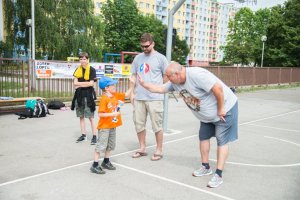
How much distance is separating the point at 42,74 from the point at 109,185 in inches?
354

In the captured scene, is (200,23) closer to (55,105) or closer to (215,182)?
(55,105)

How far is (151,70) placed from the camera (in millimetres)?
5762

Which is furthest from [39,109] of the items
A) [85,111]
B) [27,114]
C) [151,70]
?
[151,70]

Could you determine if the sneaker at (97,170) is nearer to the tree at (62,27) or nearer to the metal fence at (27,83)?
the metal fence at (27,83)

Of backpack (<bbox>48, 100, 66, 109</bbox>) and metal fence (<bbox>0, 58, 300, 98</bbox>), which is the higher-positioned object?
metal fence (<bbox>0, 58, 300, 98</bbox>)

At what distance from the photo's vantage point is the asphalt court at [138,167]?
4461 mm

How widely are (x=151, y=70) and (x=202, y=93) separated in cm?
140

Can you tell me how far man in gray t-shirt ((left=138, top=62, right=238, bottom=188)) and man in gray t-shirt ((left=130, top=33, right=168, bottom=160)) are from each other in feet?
2.94

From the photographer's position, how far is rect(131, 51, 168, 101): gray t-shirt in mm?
5766

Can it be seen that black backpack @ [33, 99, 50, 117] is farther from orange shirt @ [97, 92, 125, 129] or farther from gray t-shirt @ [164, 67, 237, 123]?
gray t-shirt @ [164, 67, 237, 123]

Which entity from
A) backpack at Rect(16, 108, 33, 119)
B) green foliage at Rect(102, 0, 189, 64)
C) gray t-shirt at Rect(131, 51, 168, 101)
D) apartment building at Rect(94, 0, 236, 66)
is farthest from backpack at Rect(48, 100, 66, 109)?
apartment building at Rect(94, 0, 236, 66)

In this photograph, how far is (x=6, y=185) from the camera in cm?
455

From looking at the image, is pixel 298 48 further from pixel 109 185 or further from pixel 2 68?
pixel 109 185

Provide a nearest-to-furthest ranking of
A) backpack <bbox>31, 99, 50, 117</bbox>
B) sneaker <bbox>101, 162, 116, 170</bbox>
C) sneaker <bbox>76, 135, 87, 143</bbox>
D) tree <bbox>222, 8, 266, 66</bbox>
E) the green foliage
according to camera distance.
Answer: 1. sneaker <bbox>101, 162, 116, 170</bbox>
2. sneaker <bbox>76, 135, 87, 143</bbox>
3. backpack <bbox>31, 99, 50, 117</bbox>
4. the green foliage
5. tree <bbox>222, 8, 266, 66</bbox>
